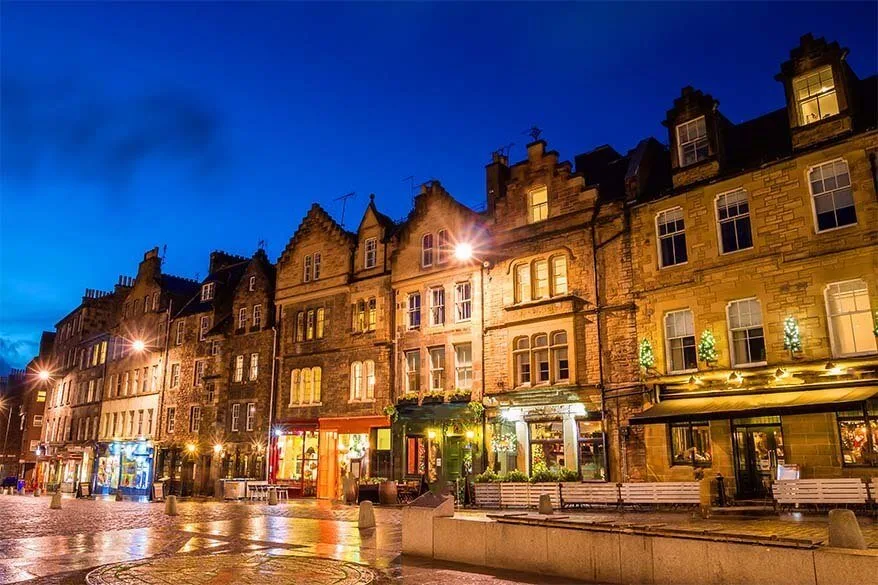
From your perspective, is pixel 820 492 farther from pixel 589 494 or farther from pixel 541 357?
pixel 541 357

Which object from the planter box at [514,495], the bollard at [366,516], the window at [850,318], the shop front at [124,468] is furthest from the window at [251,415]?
the window at [850,318]

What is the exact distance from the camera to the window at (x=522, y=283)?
2742cm

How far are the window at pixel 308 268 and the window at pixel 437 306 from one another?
8758 millimetres

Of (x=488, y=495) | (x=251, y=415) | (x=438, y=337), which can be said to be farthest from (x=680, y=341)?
(x=251, y=415)

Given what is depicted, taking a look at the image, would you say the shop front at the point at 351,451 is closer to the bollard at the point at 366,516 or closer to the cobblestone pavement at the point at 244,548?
the cobblestone pavement at the point at 244,548

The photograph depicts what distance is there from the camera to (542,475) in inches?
939

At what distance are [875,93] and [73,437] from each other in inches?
2286

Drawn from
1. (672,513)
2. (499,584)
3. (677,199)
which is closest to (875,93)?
(677,199)

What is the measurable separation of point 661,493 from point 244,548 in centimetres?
1103

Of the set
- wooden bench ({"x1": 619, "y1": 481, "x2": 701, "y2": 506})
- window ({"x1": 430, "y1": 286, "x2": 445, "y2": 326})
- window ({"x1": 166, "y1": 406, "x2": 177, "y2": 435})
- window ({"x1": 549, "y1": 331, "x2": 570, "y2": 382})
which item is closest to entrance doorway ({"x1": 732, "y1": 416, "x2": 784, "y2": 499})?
wooden bench ({"x1": 619, "y1": 481, "x2": 701, "y2": 506})

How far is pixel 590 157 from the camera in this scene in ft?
100

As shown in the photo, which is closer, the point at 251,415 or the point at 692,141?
the point at 692,141

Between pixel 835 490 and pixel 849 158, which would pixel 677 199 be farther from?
pixel 835 490

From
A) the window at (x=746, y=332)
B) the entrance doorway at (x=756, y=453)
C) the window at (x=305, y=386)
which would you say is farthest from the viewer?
the window at (x=305, y=386)
